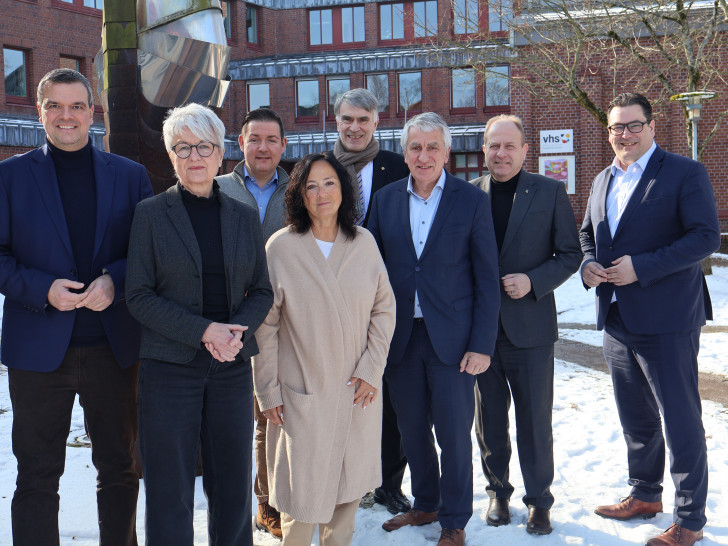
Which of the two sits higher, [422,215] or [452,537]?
[422,215]

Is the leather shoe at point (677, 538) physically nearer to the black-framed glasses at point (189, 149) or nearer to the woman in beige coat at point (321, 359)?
the woman in beige coat at point (321, 359)

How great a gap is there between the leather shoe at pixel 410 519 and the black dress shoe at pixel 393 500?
0.17 metres

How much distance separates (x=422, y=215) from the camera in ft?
12.4

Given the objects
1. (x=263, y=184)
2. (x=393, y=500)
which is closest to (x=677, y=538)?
(x=393, y=500)

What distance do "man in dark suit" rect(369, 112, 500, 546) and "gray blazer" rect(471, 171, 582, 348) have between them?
0.25 metres

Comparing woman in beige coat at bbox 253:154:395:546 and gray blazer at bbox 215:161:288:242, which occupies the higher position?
gray blazer at bbox 215:161:288:242

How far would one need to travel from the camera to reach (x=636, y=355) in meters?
3.86

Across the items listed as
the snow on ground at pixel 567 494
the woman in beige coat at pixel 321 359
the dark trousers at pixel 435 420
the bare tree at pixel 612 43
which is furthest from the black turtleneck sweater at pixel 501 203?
the bare tree at pixel 612 43

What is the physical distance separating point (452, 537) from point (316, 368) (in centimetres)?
120

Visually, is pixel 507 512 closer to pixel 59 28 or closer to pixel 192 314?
pixel 192 314

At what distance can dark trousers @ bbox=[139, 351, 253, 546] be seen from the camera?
292 cm

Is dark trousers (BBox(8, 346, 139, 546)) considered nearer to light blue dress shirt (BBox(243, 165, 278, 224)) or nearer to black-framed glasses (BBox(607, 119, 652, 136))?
light blue dress shirt (BBox(243, 165, 278, 224))

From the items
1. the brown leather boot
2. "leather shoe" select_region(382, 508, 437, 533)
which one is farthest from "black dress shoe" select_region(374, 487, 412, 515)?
the brown leather boot

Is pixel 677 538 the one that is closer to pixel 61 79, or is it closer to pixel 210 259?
pixel 210 259
